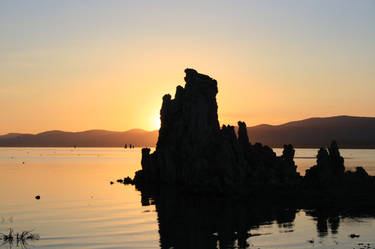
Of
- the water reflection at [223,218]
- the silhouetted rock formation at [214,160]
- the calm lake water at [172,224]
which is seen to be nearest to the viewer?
the calm lake water at [172,224]

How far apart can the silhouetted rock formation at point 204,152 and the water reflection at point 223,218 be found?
6.82m

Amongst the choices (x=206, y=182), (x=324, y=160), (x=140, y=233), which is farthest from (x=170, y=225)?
(x=324, y=160)

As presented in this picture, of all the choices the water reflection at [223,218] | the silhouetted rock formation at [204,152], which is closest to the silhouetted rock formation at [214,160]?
the silhouetted rock formation at [204,152]

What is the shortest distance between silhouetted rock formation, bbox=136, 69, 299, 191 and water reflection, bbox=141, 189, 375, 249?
682 centimetres

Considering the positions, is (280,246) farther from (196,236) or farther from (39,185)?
(39,185)

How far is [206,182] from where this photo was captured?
77812 mm

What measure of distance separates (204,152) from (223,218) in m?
29.1

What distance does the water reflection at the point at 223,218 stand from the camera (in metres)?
42.6

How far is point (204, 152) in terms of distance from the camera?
83.4m

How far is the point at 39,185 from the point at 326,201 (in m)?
56.0

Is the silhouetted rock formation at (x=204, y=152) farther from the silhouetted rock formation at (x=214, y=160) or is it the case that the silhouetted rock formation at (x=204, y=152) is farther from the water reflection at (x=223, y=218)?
the water reflection at (x=223, y=218)

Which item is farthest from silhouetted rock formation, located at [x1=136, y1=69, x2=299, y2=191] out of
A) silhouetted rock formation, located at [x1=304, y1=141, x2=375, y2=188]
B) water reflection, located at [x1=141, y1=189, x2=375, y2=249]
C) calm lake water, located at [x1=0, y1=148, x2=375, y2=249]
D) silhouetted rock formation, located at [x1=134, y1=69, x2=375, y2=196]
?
calm lake water, located at [x1=0, y1=148, x2=375, y2=249]

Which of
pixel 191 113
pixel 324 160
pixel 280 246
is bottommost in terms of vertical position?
pixel 280 246

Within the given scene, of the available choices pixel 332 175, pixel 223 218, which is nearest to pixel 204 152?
pixel 332 175
